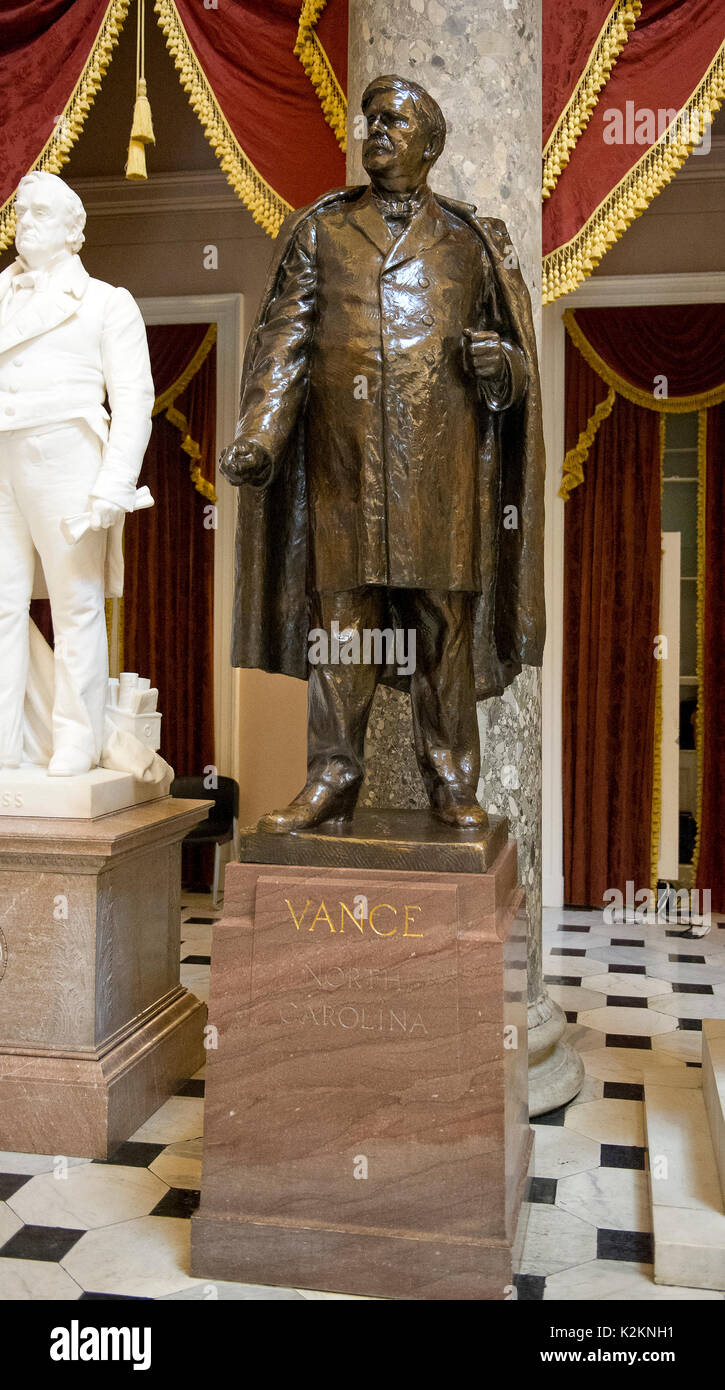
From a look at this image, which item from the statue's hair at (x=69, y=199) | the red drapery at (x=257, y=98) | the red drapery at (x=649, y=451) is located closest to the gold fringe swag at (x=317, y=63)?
the red drapery at (x=257, y=98)

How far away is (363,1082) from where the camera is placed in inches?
94.9

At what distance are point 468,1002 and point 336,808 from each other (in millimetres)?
545

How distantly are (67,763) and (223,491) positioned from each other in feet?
11.2

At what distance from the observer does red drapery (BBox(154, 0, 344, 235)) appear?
425cm

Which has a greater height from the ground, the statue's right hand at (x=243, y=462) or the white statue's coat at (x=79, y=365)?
the white statue's coat at (x=79, y=365)

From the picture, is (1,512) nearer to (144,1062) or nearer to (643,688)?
(144,1062)

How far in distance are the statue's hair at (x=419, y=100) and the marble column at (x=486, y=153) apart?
0.95m

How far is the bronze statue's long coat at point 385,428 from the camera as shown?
8.44 feet

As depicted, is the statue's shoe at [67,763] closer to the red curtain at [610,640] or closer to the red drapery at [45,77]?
the red drapery at [45,77]

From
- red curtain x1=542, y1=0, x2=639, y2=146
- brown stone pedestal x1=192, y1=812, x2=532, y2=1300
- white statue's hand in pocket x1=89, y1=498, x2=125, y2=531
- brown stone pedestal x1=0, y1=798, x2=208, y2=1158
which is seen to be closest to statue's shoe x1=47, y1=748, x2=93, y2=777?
brown stone pedestal x1=0, y1=798, x2=208, y2=1158

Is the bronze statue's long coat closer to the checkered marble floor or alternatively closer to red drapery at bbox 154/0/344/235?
the checkered marble floor

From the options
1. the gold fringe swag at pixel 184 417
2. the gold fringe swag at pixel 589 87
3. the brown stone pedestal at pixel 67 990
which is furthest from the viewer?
the gold fringe swag at pixel 184 417

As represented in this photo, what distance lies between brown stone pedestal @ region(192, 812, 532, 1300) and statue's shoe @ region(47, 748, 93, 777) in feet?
3.82
